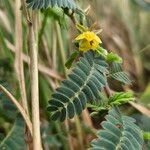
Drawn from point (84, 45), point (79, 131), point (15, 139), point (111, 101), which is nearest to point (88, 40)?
point (84, 45)

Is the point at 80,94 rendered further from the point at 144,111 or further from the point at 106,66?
the point at 144,111

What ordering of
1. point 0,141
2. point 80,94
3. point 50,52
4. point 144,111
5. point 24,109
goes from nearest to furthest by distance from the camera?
point 80,94 < point 24,109 < point 0,141 < point 144,111 < point 50,52

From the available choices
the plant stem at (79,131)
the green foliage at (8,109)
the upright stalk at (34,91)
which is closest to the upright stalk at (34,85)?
the upright stalk at (34,91)

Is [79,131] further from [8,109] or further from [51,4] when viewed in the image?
[51,4]

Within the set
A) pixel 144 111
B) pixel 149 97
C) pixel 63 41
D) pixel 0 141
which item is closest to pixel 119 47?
pixel 63 41

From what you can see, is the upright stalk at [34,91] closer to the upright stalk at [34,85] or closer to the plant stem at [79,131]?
the upright stalk at [34,85]

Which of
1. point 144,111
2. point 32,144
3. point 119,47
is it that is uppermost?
point 119,47
